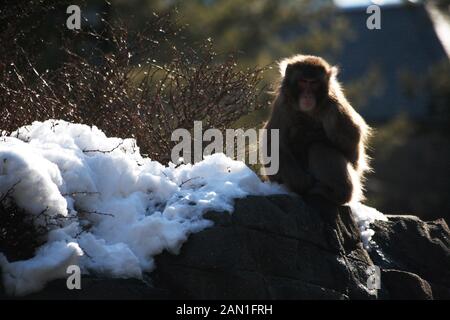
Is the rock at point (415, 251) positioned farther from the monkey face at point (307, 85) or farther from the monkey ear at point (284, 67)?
the monkey ear at point (284, 67)

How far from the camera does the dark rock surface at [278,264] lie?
18.9ft

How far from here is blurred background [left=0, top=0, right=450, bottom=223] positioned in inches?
308

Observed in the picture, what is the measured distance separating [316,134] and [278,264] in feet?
4.68

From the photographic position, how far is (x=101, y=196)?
6223 mm

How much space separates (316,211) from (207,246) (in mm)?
1090

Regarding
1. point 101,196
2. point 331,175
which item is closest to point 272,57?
point 331,175

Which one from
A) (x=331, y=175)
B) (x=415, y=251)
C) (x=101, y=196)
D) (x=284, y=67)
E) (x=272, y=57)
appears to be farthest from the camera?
(x=272, y=57)

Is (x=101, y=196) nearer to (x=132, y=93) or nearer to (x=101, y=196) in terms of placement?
(x=101, y=196)

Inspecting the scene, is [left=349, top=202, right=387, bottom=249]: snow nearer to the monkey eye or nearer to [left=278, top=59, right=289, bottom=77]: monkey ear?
the monkey eye

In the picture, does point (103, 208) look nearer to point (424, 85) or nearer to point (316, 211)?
point (316, 211)

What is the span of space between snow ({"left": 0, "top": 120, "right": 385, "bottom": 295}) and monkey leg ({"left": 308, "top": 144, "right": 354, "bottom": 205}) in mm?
319

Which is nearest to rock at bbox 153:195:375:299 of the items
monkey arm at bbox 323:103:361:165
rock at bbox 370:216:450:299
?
rock at bbox 370:216:450:299
